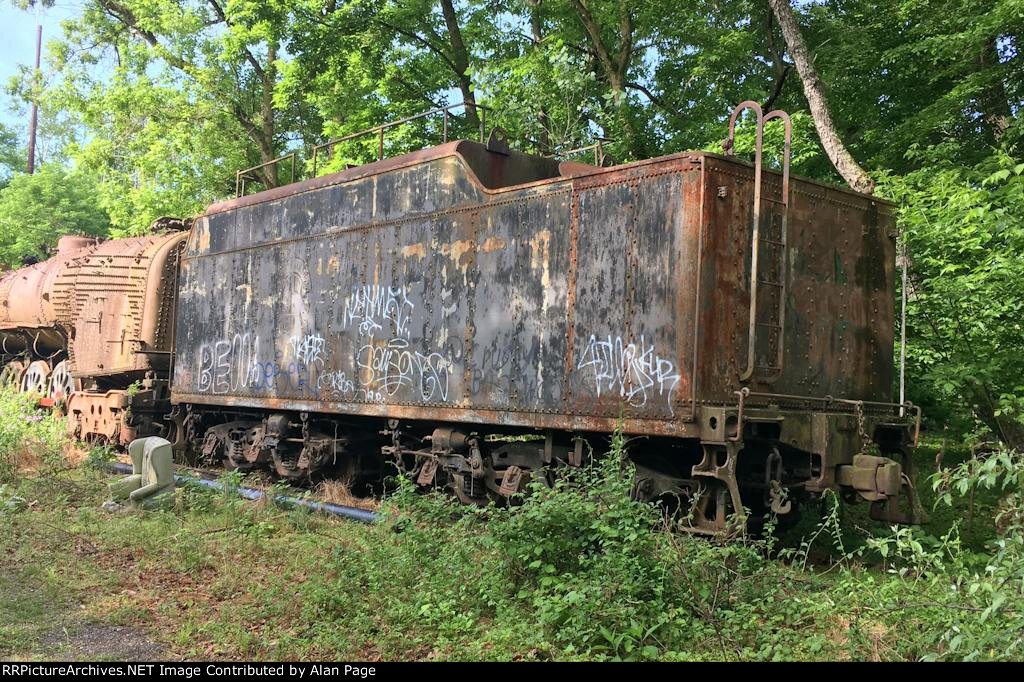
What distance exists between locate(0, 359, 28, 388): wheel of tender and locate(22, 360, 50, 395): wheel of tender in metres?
0.26

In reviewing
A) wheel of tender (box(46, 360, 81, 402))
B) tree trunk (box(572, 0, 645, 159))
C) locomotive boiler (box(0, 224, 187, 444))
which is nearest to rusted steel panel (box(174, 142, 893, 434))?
locomotive boiler (box(0, 224, 187, 444))

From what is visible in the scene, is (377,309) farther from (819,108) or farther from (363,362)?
(819,108)

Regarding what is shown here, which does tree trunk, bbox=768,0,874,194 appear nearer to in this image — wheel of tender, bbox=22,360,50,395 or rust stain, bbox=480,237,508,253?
rust stain, bbox=480,237,508,253

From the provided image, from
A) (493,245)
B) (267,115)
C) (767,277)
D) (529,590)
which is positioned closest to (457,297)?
(493,245)

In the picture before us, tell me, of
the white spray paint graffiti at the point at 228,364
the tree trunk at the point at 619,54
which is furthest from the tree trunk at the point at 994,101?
the white spray paint graffiti at the point at 228,364

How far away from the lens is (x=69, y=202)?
1497 inches

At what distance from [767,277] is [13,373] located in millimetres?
17981

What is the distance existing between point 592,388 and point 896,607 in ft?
10.6

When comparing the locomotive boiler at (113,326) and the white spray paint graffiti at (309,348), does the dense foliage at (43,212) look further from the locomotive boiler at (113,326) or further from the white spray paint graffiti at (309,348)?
the white spray paint graffiti at (309,348)

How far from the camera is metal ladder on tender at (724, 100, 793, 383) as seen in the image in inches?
271

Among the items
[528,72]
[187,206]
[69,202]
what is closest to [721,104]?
Result: [528,72]

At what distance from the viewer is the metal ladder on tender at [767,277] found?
6883 millimetres

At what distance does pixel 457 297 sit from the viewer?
8812 millimetres

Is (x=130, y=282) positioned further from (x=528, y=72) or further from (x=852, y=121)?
(x=852, y=121)
